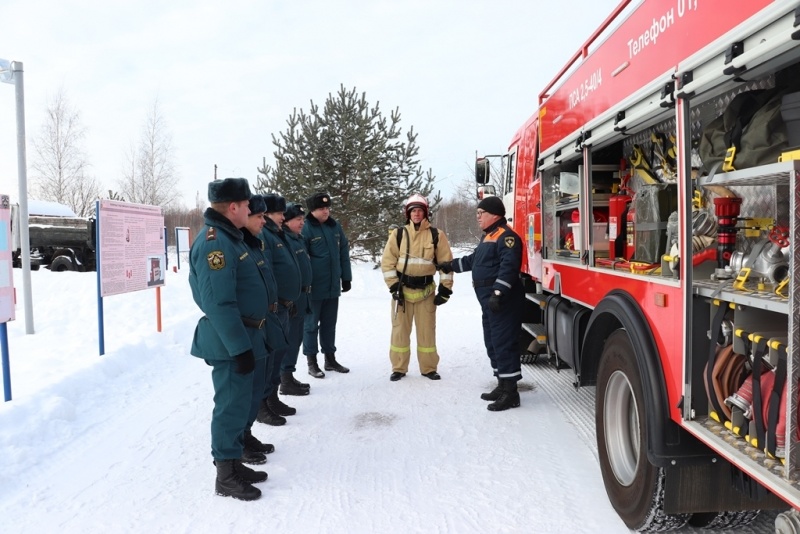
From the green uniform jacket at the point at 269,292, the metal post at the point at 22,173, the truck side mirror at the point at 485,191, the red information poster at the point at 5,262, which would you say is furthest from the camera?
the metal post at the point at 22,173

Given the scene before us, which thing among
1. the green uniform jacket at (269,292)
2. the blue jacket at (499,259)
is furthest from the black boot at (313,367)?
the green uniform jacket at (269,292)

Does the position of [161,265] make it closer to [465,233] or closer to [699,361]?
[699,361]

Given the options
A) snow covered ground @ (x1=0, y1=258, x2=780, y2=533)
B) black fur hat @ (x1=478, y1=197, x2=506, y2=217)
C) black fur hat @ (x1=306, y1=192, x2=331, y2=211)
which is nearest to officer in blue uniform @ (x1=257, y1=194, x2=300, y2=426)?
snow covered ground @ (x1=0, y1=258, x2=780, y2=533)

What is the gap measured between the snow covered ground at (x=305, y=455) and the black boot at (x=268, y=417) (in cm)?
9

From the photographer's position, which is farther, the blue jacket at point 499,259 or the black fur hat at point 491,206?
the black fur hat at point 491,206

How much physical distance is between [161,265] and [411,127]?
1002 cm

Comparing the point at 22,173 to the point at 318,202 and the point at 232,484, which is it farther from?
the point at 232,484

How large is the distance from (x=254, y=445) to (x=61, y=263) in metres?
17.9

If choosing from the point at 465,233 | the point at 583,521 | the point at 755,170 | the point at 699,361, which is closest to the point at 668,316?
the point at 699,361

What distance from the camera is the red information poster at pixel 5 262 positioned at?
15.0 ft

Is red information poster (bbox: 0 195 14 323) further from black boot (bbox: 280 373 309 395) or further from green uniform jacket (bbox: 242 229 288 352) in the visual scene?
green uniform jacket (bbox: 242 229 288 352)

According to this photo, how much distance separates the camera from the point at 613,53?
3135 mm

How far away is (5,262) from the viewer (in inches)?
183

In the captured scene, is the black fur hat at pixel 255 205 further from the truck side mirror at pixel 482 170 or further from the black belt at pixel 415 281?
the truck side mirror at pixel 482 170
